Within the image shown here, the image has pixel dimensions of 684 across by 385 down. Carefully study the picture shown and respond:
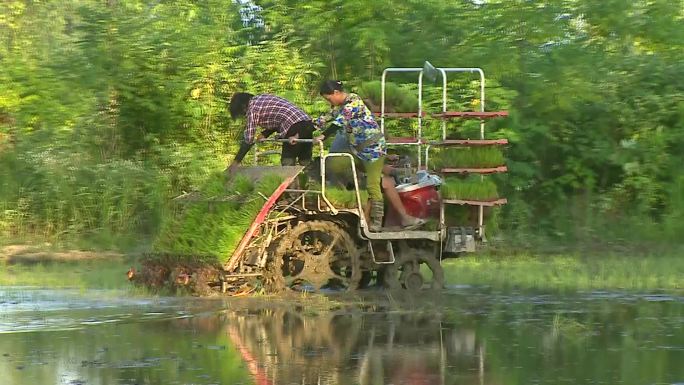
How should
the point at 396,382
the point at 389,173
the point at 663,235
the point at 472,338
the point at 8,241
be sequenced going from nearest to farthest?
the point at 396,382 → the point at 472,338 → the point at 389,173 → the point at 8,241 → the point at 663,235

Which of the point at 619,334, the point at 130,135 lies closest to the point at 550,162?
the point at 130,135

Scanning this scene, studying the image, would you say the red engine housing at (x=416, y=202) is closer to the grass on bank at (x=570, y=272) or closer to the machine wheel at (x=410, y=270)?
the machine wheel at (x=410, y=270)

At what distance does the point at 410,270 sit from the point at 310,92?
7.49 m

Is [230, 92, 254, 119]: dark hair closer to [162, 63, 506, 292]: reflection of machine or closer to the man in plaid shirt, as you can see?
the man in plaid shirt

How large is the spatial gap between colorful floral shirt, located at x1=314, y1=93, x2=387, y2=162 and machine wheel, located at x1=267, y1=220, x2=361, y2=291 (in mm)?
991

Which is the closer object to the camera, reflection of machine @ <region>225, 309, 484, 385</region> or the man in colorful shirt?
reflection of machine @ <region>225, 309, 484, 385</region>

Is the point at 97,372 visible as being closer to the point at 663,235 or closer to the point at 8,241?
the point at 8,241

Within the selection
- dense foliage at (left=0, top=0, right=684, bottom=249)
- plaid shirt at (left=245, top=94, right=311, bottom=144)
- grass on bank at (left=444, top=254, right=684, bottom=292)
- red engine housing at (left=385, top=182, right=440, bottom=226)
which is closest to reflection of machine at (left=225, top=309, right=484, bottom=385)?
red engine housing at (left=385, top=182, right=440, bottom=226)

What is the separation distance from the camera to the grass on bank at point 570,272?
57.7ft

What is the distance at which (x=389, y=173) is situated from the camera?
56.3 ft

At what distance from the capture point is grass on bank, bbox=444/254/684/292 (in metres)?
17.6

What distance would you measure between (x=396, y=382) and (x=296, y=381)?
716mm

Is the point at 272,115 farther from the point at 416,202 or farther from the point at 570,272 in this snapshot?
the point at 570,272

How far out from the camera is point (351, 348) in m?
11.8
